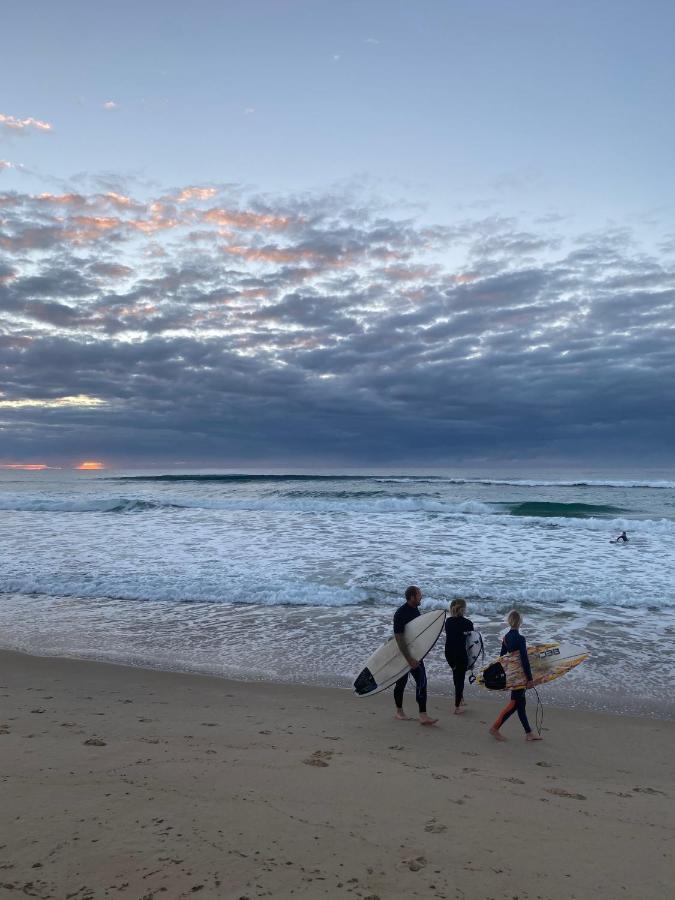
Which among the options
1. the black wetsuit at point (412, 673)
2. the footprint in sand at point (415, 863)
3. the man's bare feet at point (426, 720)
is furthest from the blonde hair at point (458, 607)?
the footprint in sand at point (415, 863)

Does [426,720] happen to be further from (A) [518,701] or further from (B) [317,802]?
(B) [317,802]

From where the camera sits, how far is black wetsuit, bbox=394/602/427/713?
23.5 feet

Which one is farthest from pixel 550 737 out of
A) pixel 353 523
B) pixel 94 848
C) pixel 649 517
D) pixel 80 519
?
pixel 649 517

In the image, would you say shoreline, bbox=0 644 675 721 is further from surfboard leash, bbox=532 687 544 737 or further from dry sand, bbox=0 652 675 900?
dry sand, bbox=0 652 675 900

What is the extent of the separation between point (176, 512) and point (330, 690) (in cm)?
2683

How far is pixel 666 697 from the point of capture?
8.02m

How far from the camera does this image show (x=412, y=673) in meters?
7.25

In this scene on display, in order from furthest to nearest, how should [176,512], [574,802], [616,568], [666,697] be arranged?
[176,512] < [616,568] < [666,697] < [574,802]

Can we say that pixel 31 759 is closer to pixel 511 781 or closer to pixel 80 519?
pixel 511 781

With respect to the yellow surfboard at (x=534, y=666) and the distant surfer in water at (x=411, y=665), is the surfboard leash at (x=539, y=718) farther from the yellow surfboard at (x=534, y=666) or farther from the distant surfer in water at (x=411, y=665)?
the distant surfer in water at (x=411, y=665)

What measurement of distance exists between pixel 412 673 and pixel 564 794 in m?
2.34

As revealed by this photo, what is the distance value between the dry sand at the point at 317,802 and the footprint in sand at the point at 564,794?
22 mm

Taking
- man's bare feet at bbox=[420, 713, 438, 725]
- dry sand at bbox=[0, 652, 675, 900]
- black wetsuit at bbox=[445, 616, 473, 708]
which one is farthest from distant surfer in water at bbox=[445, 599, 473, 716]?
man's bare feet at bbox=[420, 713, 438, 725]

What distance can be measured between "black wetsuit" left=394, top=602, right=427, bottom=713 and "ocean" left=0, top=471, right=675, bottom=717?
1381 millimetres
